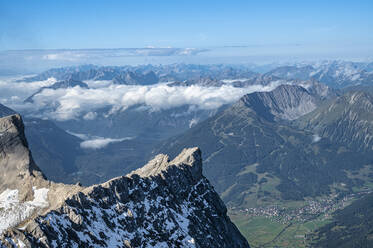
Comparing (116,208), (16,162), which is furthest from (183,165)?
(16,162)

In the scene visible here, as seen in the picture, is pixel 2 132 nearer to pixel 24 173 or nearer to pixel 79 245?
pixel 24 173

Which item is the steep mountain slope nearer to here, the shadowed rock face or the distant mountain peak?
the shadowed rock face

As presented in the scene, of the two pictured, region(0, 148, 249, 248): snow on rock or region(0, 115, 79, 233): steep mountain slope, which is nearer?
region(0, 148, 249, 248): snow on rock

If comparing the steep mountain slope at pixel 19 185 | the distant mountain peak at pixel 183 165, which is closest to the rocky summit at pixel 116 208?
the steep mountain slope at pixel 19 185

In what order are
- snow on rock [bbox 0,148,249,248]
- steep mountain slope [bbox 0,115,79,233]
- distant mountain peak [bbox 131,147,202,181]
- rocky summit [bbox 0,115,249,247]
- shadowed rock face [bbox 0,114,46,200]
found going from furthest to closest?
distant mountain peak [bbox 131,147,202,181] → shadowed rock face [bbox 0,114,46,200] → steep mountain slope [bbox 0,115,79,233] → rocky summit [bbox 0,115,249,247] → snow on rock [bbox 0,148,249,248]

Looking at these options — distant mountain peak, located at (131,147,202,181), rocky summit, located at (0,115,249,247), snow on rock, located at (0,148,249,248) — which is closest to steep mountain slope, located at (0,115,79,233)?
rocky summit, located at (0,115,249,247)

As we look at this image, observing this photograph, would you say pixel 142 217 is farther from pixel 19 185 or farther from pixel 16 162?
pixel 16 162

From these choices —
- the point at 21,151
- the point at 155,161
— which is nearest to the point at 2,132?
the point at 21,151

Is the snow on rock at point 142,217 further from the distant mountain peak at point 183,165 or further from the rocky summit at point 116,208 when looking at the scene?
the distant mountain peak at point 183,165
